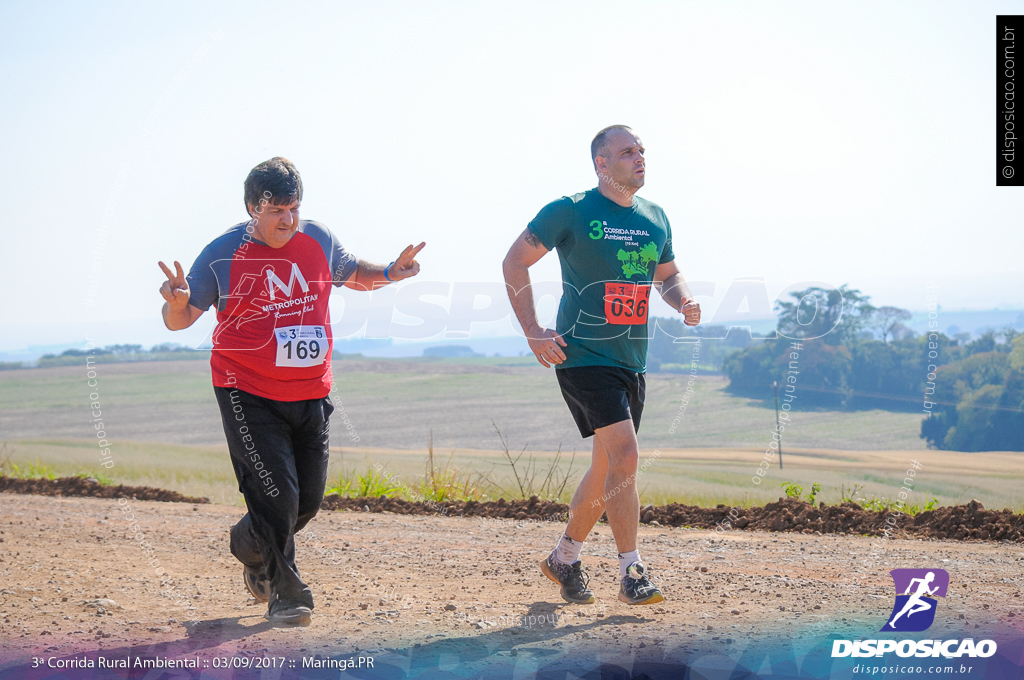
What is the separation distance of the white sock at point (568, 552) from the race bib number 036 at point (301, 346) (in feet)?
5.38

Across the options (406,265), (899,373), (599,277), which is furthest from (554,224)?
(899,373)

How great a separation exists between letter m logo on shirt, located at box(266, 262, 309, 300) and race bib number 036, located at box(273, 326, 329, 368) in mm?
191

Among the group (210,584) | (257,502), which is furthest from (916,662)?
(210,584)

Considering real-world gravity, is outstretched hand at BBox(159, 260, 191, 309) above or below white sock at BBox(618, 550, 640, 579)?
above

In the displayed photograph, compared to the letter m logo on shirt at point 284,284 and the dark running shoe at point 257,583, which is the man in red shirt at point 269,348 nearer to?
the letter m logo on shirt at point 284,284

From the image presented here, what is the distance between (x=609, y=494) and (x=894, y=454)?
27.7 feet

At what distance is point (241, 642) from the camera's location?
395 cm

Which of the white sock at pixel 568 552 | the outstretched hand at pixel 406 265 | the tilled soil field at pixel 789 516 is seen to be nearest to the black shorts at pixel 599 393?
the white sock at pixel 568 552

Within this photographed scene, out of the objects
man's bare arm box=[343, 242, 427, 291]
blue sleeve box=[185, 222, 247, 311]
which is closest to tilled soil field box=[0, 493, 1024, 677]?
blue sleeve box=[185, 222, 247, 311]

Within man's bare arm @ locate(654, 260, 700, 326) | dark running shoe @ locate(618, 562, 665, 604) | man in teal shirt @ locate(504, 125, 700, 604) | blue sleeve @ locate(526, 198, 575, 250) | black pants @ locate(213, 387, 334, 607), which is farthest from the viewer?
man's bare arm @ locate(654, 260, 700, 326)

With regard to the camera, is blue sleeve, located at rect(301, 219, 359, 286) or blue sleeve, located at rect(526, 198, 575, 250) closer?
blue sleeve, located at rect(301, 219, 359, 286)

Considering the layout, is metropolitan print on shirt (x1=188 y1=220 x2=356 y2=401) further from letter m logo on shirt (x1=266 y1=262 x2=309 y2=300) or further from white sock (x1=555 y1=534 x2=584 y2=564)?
white sock (x1=555 y1=534 x2=584 y2=564)

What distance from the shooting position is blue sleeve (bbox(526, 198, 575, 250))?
15.1 ft

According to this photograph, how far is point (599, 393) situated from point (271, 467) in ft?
5.52
